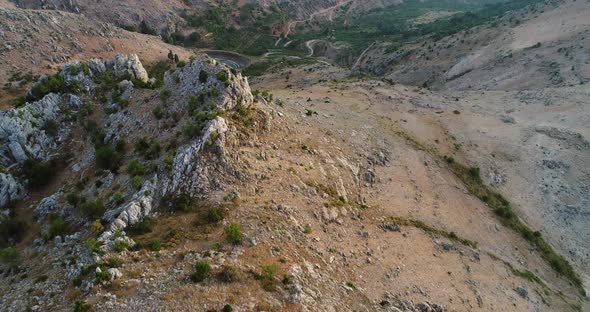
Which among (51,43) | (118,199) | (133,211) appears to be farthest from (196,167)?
(51,43)

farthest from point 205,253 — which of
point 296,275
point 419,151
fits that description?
point 419,151

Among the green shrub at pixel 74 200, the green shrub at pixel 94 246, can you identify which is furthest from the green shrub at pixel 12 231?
the green shrub at pixel 94 246

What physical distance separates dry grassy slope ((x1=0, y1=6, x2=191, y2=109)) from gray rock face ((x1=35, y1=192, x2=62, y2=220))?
49.9m

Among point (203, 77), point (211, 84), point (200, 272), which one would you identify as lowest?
point (200, 272)

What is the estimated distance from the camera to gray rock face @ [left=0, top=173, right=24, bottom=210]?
45125 millimetres

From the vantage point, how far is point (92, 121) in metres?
54.3

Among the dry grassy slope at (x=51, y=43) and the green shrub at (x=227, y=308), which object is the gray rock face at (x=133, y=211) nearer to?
the green shrub at (x=227, y=308)

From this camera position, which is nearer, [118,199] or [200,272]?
[200,272]

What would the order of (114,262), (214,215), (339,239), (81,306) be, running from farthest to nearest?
(339,239)
(214,215)
(114,262)
(81,306)

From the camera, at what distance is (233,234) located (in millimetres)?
34688

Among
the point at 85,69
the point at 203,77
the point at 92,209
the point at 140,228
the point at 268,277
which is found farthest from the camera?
the point at 85,69

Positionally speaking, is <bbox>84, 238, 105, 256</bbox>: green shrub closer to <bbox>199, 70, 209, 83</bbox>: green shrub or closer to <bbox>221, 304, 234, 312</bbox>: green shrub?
<bbox>221, 304, 234, 312</bbox>: green shrub

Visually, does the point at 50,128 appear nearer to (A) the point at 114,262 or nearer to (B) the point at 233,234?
(A) the point at 114,262

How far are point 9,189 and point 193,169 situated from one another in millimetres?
23627
